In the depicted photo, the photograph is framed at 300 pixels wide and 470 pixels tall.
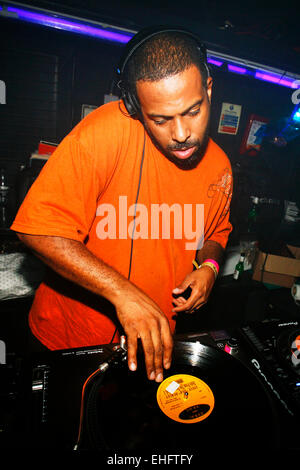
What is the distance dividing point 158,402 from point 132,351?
240 millimetres

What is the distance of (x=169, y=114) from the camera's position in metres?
1.09

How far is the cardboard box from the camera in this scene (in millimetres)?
3062

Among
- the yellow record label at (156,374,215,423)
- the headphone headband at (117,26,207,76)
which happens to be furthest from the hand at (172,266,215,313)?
the headphone headband at (117,26,207,76)

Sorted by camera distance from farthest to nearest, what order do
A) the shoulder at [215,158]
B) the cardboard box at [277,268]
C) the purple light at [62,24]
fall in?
1. the cardboard box at [277,268]
2. the purple light at [62,24]
3. the shoulder at [215,158]

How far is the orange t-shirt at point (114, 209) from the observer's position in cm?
106

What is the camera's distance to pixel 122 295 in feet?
3.07

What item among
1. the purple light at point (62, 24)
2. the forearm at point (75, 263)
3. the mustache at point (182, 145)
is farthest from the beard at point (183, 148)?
the purple light at point (62, 24)

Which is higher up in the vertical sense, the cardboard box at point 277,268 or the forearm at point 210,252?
the forearm at point 210,252

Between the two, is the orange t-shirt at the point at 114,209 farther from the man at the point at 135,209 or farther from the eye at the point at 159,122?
the eye at the point at 159,122

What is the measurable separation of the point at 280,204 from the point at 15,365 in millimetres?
3102

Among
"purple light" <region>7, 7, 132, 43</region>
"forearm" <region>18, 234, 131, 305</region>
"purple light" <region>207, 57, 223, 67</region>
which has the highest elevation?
"purple light" <region>207, 57, 223, 67</region>

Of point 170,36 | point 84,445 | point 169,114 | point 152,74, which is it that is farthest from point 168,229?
point 84,445

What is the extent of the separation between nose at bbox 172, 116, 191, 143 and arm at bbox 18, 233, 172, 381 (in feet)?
1.86

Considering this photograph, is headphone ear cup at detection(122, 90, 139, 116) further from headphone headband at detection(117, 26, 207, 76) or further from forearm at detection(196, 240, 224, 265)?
forearm at detection(196, 240, 224, 265)
